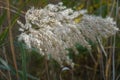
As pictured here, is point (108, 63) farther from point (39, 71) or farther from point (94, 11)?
point (94, 11)

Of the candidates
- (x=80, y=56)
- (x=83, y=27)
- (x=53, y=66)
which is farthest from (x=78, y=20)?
(x=80, y=56)

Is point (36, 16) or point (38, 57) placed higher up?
point (36, 16)

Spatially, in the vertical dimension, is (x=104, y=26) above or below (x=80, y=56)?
above

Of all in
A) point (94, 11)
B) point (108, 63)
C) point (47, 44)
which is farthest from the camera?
point (94, 11)

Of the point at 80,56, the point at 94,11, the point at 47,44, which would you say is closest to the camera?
the point at 47,44

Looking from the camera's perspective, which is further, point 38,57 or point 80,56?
point 80,56

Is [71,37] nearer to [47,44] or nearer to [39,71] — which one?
→ [47,44]

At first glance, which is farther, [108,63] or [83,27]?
[108,63]

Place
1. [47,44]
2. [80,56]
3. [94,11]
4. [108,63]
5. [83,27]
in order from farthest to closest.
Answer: [94,11] → [80,56] → [108,63] → [83,27] → [47,44]

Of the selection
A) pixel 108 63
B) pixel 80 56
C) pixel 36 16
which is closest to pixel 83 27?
pixel 36 16
